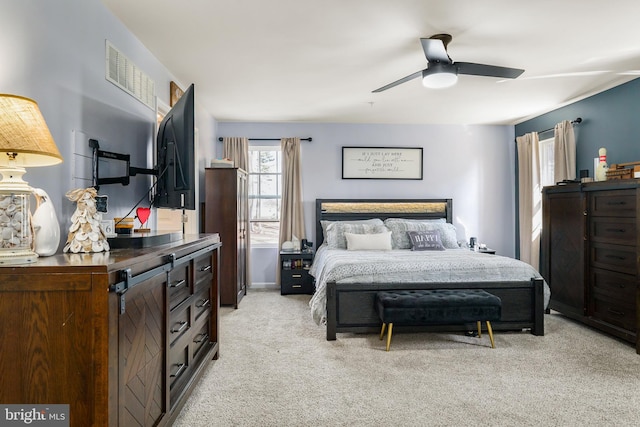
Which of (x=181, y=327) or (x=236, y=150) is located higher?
(x=236, y=150)

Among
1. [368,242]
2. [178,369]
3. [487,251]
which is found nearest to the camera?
[178,369]

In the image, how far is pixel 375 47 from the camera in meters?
3.08

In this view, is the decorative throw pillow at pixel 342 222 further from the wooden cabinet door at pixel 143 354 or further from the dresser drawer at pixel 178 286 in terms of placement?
the wooden cabinet door at pixel 143 354

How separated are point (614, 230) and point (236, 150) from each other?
4737 millimetres

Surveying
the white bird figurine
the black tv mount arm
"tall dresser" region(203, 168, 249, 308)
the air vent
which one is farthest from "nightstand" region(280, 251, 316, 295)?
the white bird figurine

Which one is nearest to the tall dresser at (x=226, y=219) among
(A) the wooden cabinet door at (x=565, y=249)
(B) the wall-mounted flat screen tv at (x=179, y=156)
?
(B) the wall-mounted flat screen tv at (x=179, y=156)

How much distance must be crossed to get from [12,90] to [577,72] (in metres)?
4.51

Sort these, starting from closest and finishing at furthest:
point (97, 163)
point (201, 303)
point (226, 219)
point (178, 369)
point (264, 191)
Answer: point (178, 369), point (97, 163), point (201, 303), point (226, 219), point (264, 191)

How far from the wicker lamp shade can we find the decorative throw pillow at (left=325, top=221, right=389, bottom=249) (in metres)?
3.83

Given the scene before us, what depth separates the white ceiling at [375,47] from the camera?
2484 millimetres

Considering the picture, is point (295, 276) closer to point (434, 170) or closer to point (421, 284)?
point (421, 284)

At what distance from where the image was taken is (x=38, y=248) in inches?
58.4

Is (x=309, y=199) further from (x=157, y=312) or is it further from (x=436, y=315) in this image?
(x=157, y=312)

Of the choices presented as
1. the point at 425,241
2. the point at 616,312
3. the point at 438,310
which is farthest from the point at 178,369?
the point at 616,312
